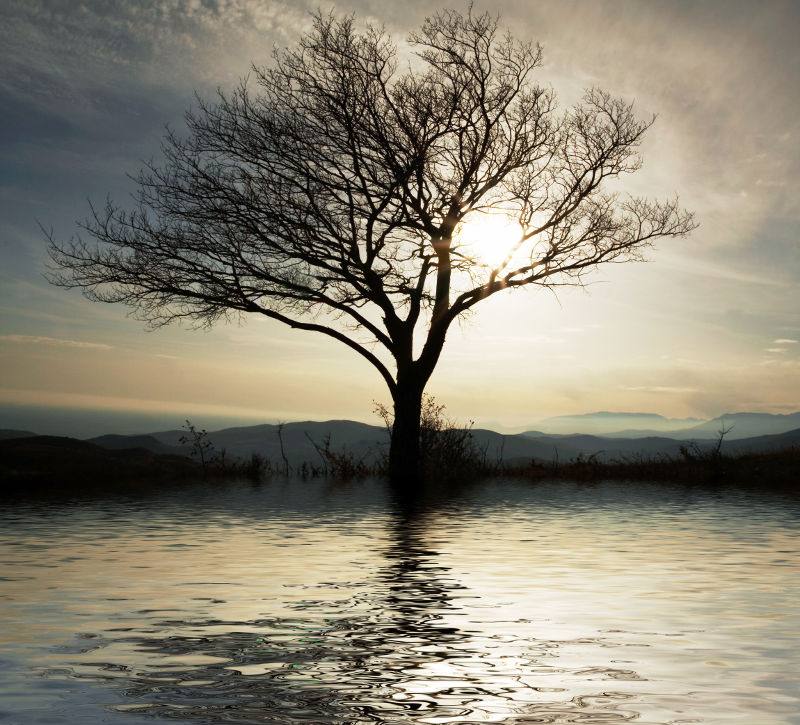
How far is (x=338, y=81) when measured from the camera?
61.6 ft

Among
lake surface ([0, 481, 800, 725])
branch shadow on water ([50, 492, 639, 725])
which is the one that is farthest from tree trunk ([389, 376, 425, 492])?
branch shadow on water ([50, 492, 639, 725])

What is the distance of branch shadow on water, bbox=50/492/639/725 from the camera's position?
3.23 metres

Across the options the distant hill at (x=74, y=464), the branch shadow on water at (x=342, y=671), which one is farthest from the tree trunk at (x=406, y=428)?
the branch shadow on water at (x=342, y=671)

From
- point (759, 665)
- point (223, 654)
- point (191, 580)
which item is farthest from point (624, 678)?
point (191, 580)

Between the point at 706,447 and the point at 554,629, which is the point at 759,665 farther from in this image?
the point at 706,447

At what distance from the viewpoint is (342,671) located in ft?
12.5

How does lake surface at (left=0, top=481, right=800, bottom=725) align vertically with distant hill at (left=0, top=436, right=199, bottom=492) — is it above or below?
below

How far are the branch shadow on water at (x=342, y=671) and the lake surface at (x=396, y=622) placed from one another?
0.6 inches

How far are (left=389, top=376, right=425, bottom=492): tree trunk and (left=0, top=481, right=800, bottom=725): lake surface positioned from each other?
962cm

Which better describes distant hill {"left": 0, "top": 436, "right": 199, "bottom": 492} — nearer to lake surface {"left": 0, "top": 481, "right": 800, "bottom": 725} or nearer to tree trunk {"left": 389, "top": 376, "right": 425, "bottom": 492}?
tree trunk {"left": 389, "top": 376, "right": 425, "bottom": 492}

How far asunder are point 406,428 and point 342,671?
53.7 feet

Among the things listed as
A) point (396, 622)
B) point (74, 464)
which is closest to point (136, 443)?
point (74, 464)

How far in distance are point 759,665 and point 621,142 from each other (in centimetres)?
1849

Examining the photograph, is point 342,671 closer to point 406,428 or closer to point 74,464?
point 74,464
